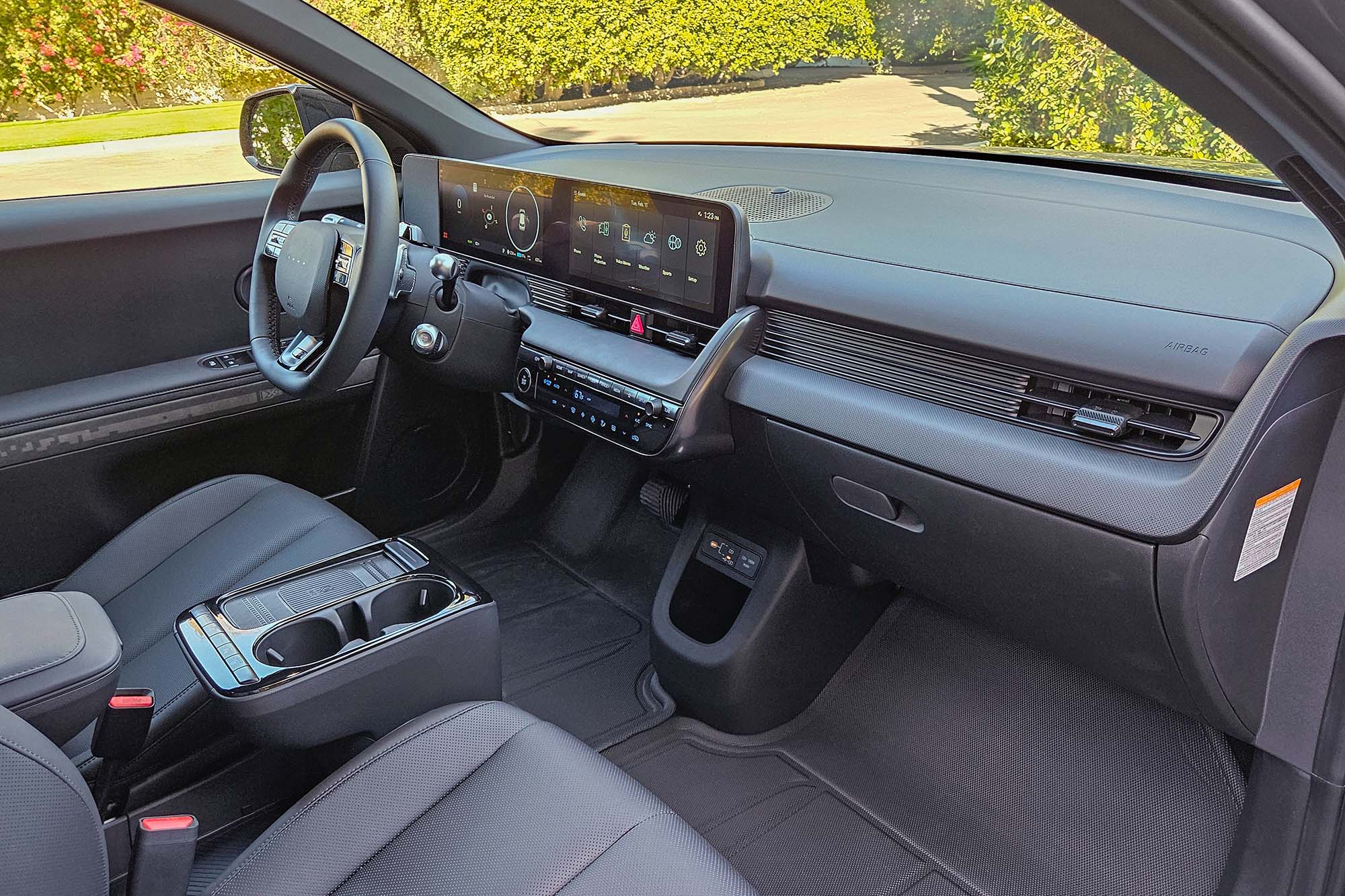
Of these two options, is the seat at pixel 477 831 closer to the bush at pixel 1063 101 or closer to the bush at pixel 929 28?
the bush at pixel 1063 101

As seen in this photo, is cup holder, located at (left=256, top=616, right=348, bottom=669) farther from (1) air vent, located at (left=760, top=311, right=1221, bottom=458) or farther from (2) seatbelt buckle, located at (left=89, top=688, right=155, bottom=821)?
(1) air vent, located at (left=760, top=311, right=1221, bottom=458)

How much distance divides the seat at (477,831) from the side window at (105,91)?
1.60 meters

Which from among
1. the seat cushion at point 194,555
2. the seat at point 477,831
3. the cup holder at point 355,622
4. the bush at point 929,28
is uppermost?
the bush at point 929,28

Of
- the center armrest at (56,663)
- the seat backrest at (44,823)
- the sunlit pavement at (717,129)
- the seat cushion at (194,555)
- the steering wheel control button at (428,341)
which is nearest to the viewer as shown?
the seat backrest at (44,823)

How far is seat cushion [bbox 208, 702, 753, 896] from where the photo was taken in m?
1.20

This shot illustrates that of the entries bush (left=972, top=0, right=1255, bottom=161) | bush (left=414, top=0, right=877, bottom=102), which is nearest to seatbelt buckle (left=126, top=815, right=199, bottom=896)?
bush (left=972, top=0, right=1255, bottom=161)

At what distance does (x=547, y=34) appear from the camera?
318 cm

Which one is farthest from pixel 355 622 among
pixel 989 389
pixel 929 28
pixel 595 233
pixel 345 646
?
pixel 929 28

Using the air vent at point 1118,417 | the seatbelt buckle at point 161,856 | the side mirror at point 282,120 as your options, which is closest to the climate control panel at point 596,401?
the air vent at point 1118,417

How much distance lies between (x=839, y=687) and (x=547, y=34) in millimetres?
2064

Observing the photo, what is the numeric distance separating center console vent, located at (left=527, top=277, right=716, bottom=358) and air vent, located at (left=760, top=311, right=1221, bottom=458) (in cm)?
14

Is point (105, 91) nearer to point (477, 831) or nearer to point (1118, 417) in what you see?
point (477, 831)

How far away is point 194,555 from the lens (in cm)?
195

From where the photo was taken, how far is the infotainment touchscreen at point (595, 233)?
1828mm
